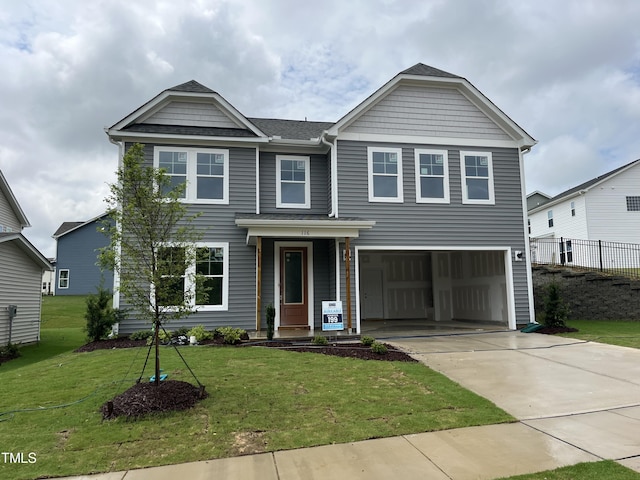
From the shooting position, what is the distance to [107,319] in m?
11.0

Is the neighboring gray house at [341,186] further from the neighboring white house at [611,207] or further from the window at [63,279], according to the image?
the window at [63,279]

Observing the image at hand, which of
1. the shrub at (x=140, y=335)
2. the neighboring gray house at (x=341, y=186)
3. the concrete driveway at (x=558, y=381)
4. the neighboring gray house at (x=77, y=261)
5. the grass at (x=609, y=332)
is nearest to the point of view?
the concrete driveway at (x=558, y=381)

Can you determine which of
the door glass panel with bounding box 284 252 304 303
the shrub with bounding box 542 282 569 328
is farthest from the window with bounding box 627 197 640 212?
the door glass panel with bounding box 284 252 304 303

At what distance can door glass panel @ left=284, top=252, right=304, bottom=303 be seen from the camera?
12.5 m

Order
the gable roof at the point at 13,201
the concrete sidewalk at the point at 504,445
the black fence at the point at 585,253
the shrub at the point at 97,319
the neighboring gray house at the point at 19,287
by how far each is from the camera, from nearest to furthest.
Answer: the concrete sidewalk at the point at 504,445
the shrub at the point at 97,319
the neighboring gray house at the point at 19,287
the gable roof at the point at 13,201
the black fence at the point at 585,253

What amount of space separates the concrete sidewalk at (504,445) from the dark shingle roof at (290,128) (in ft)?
29.7

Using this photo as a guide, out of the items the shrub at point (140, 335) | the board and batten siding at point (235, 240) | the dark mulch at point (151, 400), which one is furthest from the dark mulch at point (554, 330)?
the shrub at point (140, 335)

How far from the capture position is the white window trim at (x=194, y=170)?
1196 centimetres

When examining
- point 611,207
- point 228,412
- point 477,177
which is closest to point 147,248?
point 228,412

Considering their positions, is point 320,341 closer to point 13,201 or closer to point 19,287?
point 19,287

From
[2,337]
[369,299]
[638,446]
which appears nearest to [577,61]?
[369,299]

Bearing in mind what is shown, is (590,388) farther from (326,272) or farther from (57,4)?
(57,4)

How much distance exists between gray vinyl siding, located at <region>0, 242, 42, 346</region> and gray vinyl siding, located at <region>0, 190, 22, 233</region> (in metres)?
5.70

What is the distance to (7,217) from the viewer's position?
19.8 metres
